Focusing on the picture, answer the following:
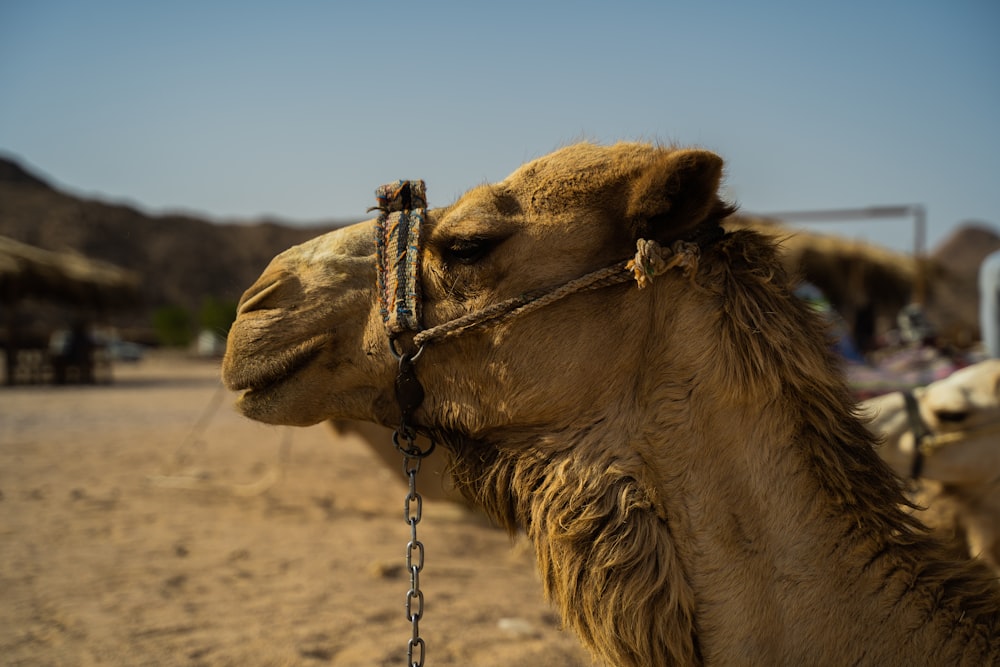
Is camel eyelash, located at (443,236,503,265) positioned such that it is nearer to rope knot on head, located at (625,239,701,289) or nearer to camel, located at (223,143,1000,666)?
camel, located at (223,143,1000,666)

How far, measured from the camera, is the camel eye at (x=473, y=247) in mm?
2021

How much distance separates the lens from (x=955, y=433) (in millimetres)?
3617

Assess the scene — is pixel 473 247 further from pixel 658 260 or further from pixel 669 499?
pixel 669 499

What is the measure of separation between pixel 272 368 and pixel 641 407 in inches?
37.4

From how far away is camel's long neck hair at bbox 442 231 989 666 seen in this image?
5.86 feet

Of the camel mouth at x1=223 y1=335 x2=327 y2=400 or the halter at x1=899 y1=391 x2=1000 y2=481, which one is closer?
the camel mouth at x1=223 y1=335 x2=327 y2=400

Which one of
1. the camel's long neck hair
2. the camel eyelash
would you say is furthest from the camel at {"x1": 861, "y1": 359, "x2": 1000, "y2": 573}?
the camel eyelash

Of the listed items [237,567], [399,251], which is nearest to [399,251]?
[399,251]

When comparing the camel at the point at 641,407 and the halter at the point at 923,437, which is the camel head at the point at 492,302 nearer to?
the camel at the point at 641,407

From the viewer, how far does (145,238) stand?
201 feet

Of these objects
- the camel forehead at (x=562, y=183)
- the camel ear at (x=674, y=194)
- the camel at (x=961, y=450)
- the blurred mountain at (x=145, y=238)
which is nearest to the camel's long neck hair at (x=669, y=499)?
the camel ear at (x=674, y=194)

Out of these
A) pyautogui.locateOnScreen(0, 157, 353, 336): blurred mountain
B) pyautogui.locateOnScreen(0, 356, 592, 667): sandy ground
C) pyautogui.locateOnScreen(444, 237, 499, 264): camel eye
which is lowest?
pyautogui.locateOnScreen(0, 356, 592, 667): sandy ground

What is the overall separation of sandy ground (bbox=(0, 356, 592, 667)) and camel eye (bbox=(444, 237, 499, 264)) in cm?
131

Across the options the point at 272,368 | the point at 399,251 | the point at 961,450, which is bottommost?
the point at 961,450
